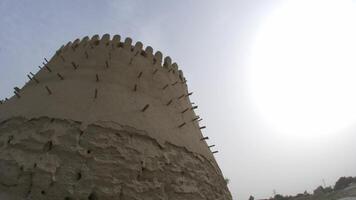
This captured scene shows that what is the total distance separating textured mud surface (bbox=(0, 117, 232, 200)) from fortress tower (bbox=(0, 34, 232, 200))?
16 mm

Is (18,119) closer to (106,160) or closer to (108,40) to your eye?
(106,160)

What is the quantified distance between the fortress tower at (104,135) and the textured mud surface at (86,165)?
16 mm

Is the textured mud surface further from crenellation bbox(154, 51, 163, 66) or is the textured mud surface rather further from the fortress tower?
crenellation bbox(154, 51, 163, 66)

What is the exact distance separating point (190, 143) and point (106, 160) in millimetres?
2092

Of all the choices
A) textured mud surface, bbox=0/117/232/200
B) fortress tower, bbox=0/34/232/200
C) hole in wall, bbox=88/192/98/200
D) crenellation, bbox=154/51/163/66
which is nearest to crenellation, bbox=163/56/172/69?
crenellation, bbox=154/51/163/66

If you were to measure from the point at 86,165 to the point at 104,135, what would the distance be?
636 millimetres

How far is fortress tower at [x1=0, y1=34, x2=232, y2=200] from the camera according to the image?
5203 millimetres

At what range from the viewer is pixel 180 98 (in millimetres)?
7996

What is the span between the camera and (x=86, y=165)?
5.23m

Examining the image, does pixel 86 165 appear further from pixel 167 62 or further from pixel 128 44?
pixel 167 62

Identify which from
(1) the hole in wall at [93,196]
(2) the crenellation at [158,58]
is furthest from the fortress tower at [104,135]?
(2) the crenellation at [158,58]

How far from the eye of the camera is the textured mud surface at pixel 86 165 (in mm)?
5105

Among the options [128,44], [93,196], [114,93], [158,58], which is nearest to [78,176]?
[93,196]

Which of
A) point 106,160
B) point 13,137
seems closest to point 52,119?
point 13,137
